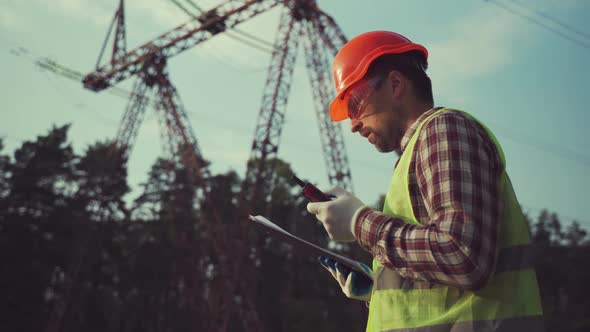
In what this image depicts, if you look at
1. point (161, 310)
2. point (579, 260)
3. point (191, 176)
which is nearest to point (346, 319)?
point (161, 310)

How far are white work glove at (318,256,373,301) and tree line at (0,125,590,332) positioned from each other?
18.4 meters

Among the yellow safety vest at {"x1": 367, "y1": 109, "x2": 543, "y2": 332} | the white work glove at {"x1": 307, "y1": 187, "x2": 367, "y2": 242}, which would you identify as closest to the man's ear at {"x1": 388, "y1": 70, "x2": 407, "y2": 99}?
the yellow safety vest at {"x1": 367, "y1": 109, "x2": 543, "y2": 332}

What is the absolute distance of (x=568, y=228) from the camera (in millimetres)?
79125

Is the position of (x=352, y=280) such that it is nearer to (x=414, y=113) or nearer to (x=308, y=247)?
(x=308, y=247)

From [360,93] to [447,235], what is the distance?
0.70 metres

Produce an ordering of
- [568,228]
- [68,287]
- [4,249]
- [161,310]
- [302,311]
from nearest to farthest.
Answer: [68,287] < [4,249] < [161,310] < [302,311] < [568,228]

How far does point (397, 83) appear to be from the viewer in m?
1.61

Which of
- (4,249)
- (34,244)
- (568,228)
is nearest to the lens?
(4,249)

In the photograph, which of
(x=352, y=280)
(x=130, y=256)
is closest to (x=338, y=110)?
(x=352, y=280)

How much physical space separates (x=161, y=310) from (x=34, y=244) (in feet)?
36.2

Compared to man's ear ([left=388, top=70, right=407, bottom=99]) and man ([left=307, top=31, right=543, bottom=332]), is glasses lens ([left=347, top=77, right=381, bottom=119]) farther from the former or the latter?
man ([left=307, top=31, right=543, bottom=332])

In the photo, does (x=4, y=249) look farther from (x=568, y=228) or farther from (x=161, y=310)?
(x=568, y=228)

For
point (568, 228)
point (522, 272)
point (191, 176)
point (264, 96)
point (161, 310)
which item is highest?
point (568, 228)

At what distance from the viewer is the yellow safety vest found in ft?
3.88
